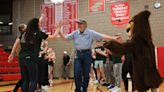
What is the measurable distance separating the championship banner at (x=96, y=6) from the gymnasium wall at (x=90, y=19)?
20 centimetres

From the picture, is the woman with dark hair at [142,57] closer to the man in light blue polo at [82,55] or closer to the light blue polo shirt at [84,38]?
the man in light blue polo at [82,55]

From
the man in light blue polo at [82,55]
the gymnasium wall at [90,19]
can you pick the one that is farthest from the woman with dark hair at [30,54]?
the gymnasium wall at [90,19]

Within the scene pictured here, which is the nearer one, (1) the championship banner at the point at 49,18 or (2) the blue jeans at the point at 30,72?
(2) the blue jeans at the point at 30,72

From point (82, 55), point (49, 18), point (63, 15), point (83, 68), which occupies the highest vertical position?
point (63, 15)

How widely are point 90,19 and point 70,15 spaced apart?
→ 124 cm

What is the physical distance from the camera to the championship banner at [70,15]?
55.5ft

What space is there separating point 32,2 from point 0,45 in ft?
9.97

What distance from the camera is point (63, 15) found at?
17.3 m

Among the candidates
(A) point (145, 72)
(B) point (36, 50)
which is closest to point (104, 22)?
(B) point (36, 50)

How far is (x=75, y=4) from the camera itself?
16922 millimetres

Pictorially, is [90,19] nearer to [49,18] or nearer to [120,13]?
[120,13]

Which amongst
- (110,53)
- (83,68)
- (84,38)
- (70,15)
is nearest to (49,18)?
(70,15)

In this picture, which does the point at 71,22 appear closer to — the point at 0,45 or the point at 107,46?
the point at 0,45

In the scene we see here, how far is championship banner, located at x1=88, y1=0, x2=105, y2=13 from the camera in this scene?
633 inches
